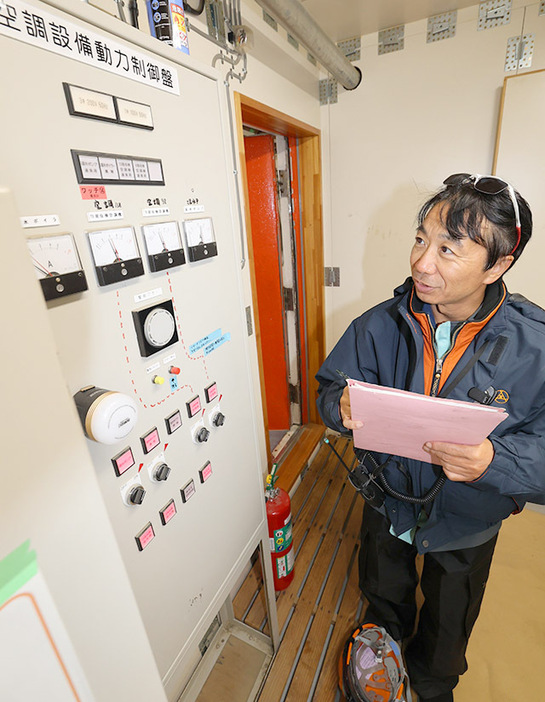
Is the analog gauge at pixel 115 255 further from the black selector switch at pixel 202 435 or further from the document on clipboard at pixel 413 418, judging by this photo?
the document on clipboard at pixel 413 418

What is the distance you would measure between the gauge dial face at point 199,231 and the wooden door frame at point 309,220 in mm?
719

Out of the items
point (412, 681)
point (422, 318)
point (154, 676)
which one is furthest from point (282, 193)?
point (412, 681)

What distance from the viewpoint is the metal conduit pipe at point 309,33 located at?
1277mm

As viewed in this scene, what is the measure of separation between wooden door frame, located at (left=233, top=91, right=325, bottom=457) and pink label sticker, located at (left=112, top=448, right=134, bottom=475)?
40.9 inches

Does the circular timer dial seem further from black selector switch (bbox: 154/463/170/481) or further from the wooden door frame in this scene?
the wooden door frame

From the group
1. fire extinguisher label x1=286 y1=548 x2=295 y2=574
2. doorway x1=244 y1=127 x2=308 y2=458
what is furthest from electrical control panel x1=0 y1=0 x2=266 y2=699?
doorway x1=244 y1=127 x2=308 y2=458

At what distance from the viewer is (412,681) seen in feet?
4.47

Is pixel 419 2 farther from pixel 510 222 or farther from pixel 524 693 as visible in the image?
pixel 524 693

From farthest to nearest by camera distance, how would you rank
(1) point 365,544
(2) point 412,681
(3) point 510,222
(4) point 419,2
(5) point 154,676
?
(4) point 419,2 < (1) point 365,544 < (2) point 412,681 < (3) point 510,222 < (5) point 154,676

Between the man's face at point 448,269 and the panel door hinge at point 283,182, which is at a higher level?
the panel door hinge at point 283,182

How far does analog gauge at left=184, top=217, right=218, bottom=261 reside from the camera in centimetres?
84

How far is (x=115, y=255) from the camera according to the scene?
2.16 feet

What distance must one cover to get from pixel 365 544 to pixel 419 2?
2.57 meters

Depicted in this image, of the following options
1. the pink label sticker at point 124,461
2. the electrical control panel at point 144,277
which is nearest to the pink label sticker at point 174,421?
the electrical control panel at point 144,277
